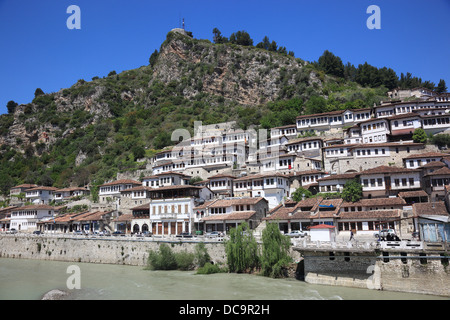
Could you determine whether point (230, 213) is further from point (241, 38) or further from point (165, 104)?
point (241, 38)

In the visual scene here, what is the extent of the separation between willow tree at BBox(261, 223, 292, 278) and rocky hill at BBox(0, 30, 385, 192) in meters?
48.6

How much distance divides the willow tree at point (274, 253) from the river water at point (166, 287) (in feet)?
3.03

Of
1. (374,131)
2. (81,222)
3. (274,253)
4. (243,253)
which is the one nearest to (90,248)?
(81,222)

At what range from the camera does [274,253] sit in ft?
96.8

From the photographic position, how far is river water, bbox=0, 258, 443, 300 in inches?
960

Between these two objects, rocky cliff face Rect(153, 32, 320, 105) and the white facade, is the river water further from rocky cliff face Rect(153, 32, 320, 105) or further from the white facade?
rocky cliff face Rect(153, 32, 320, 105)

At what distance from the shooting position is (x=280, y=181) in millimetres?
Answer: 48812

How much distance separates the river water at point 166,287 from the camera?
2439cm

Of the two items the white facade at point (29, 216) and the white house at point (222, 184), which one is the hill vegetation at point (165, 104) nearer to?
the white facade at point (29, 216)

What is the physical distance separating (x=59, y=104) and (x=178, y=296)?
432 ft

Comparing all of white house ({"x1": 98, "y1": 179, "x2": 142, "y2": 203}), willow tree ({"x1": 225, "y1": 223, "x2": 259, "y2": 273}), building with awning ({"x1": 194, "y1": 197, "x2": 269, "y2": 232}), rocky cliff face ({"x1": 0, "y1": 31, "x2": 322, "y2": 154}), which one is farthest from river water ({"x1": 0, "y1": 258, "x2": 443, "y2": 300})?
rocky cliff face ({"x1": 0, "y1": 31, "x2": 322, "y2": 154})

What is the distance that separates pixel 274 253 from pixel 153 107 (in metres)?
102

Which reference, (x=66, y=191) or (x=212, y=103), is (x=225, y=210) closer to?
(x=66, y=191)
